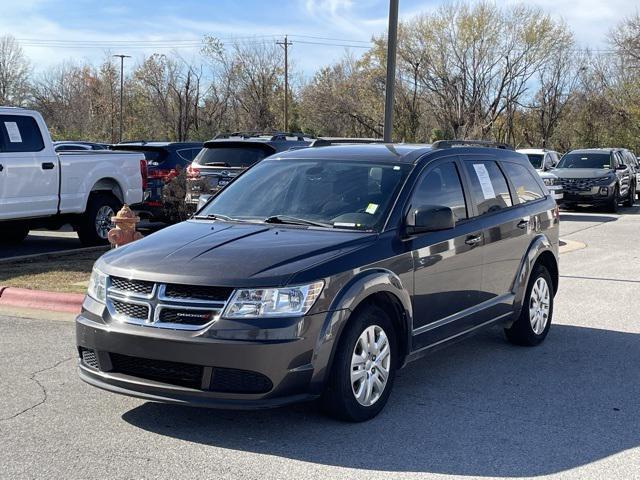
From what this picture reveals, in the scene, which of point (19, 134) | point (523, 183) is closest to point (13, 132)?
point (19, 134)

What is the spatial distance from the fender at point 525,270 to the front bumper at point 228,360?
9.09ft

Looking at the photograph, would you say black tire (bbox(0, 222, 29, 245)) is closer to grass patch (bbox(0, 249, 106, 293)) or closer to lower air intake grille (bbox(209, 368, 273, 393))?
grass patch (bbox(0, 249, 106, 293))

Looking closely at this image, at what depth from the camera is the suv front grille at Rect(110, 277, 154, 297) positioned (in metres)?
4.81

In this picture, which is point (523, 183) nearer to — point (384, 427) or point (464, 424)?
point (464, 424)

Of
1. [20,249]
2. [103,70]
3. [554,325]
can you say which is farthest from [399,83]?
[554,325]

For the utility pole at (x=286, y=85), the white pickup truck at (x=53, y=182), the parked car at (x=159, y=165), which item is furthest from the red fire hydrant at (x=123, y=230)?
the utility pole at (x=286, y=85)

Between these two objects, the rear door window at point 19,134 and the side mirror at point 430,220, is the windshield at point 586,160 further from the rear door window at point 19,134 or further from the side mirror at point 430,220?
the side mirror at point 430,220

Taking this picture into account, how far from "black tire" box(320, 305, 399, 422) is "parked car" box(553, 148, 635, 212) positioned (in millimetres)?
19497

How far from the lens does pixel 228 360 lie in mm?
4566

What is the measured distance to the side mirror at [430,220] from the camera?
552cm

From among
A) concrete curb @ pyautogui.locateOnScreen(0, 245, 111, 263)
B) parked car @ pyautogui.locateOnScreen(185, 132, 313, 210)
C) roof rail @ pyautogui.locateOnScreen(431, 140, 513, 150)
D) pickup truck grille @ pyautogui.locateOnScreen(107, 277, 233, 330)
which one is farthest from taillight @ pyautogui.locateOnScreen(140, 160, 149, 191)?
pickup truck grille @ pyautogui.locateOnScreen(107, 277, 233, 330)

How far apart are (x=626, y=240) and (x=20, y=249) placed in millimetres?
11431

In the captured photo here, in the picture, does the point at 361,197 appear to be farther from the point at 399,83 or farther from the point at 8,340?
the point at 399,83

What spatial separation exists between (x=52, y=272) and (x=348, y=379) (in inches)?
258
